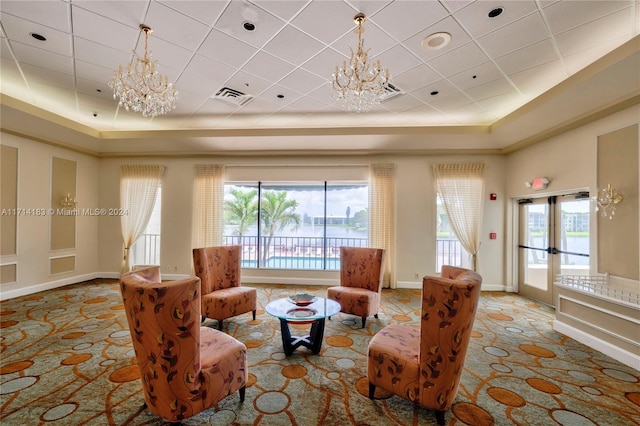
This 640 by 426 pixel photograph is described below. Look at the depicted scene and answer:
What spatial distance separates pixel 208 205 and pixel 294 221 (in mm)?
1971

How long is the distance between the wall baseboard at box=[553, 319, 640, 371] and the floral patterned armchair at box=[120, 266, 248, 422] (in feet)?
12.8

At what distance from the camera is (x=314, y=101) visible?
3.88 m

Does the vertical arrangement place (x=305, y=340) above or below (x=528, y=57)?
below

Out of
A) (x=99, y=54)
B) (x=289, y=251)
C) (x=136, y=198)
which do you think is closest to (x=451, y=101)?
(x=99, y=54)

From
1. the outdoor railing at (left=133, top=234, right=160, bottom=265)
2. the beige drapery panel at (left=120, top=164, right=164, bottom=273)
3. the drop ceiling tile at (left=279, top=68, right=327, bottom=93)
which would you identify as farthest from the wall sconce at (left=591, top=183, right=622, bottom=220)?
the outdoor railing at (left=133, top=234, right=160, bottom=265)

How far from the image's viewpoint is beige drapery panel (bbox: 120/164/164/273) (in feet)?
19.1

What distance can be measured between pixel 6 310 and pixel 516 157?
8.95 metres

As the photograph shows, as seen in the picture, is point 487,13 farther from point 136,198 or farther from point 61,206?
point 61,206

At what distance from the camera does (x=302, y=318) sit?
8.54 feet

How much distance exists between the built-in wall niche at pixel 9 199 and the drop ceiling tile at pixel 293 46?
5.12 meters

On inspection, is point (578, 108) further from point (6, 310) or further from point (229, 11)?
point (6, 310)

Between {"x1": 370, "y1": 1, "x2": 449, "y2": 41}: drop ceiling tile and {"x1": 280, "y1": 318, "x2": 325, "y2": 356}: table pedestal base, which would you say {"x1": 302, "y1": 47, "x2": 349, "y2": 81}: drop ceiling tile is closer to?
{"x1": 370, "y1": 1, "x2": 449, "y2": 41}: drop ceiling tile

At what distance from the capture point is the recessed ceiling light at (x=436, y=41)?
97.3 inches

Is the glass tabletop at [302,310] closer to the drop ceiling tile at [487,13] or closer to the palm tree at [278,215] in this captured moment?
the drop ceiling tile at [487,13]
